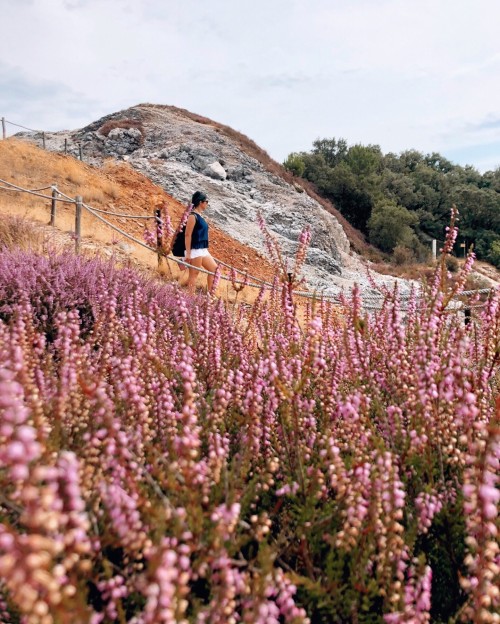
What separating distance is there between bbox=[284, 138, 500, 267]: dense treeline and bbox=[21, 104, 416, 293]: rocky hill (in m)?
9.64

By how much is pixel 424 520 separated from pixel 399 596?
15.3 inches

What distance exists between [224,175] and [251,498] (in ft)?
82.0

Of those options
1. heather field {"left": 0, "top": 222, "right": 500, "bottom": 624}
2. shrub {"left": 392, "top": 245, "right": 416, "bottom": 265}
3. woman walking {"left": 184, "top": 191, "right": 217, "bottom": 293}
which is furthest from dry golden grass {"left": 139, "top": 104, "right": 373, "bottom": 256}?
heather field {"left": 0, "top": 222, "right": 500, "bottom": 624}

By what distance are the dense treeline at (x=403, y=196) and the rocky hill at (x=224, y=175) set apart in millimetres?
9635

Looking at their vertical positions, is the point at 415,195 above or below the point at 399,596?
above

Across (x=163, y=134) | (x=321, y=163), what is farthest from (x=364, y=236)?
(x=163, y=134)

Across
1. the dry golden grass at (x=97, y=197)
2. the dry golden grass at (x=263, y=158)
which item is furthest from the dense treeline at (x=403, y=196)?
the dry golden grass at (x=97, y=197)

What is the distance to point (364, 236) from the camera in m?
38.2

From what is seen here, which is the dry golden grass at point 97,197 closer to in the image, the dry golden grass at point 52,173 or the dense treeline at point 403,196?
the dry golden grass at point 52,173

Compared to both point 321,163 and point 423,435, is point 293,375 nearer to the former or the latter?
point 423,435

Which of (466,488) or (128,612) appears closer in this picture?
(466,488)

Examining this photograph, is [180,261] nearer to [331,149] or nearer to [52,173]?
[52,173]

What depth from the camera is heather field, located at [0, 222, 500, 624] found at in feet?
3.20

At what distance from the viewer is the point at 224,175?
84.2 ft
